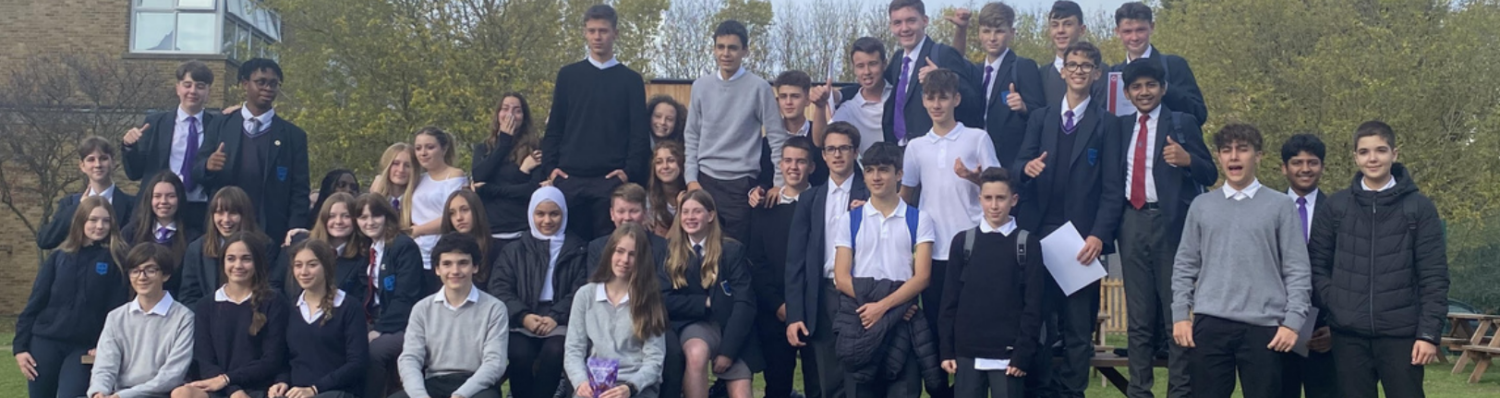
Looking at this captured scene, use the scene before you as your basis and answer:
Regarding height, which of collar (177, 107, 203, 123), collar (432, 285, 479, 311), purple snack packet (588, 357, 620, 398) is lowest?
purple snack packet (588, 357, 620, 398)

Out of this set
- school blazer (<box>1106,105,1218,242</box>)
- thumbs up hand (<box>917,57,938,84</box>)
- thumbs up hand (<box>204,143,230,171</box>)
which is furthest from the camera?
thumbs up hand (<box>204,143,230,171</box>)

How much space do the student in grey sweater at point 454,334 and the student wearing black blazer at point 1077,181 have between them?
2.89 m

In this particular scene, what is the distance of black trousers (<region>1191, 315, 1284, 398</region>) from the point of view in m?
6.04

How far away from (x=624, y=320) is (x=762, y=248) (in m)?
1.11

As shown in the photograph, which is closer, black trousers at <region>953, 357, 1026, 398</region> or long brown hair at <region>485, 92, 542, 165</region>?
black trousers at <region>953, 357, 1026, 398</region>

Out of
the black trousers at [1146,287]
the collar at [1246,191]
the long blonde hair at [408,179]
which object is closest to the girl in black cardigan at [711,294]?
the long blonde hair at [408,179]

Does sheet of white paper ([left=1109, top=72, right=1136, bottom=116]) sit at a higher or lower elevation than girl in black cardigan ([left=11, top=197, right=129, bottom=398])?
higher

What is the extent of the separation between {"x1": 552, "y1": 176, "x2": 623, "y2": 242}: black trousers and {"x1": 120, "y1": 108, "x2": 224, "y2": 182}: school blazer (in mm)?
2338

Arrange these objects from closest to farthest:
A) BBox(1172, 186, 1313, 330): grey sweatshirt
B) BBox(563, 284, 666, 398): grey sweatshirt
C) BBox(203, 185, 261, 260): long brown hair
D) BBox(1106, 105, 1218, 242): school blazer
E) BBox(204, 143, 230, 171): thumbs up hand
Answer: BBox(1172, 186, 1313, 330): grey sweatshirt, BBox(1106, 105, 1218, 242): school blazer, BBox(563, 284, 666, 398): grey sweatshirt, BBox(203, 185, 261, 260): long brown hair, BBox(204, 143, 230, 171): thumbs up hand

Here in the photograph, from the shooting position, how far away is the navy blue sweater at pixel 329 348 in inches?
263

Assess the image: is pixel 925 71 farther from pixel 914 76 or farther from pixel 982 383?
pixel 982 383

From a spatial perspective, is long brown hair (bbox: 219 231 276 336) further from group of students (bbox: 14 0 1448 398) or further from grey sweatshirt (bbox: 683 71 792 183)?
grey sweatshirt (bbox: 683 71 792 183)

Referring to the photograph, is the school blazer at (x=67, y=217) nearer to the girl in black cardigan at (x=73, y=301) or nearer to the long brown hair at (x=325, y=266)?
the girl in black cardigan at (x=73, y=301)

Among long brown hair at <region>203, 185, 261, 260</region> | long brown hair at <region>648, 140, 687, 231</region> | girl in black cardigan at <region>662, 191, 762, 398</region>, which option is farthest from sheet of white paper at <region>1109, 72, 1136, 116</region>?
long brown hair at <region>203, 185, 261, 260</region>
